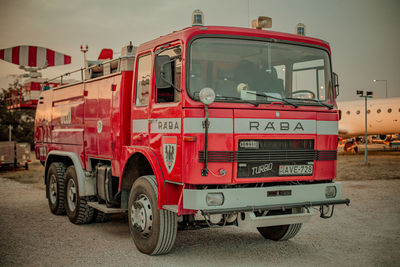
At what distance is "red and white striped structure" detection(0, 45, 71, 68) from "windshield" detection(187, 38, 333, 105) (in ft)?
62.4

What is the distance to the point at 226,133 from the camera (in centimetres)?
558

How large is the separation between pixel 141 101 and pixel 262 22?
207 cm

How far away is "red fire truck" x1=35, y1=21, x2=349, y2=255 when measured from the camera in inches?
218

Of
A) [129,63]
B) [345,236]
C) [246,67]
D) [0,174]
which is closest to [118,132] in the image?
[129,63]

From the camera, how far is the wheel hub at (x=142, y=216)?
6.21m

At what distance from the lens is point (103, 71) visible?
827 centimetres

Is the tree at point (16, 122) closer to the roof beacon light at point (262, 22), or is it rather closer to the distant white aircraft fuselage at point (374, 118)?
the distant white aircraft fuselage at point (374, 118)

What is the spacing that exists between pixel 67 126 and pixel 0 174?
39.5 feet

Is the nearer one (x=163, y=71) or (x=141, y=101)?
(x=163, y=71)

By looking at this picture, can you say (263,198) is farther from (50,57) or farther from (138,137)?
(50,57)

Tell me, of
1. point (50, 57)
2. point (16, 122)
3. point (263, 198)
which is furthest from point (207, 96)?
point (16, 122)

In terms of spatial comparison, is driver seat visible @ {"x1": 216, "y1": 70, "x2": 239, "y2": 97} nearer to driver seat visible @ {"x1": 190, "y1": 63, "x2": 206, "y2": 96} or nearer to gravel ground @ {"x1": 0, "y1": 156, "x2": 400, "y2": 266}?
driver seat visible @ {"x1": 190, "y1": 63, "x2": 206, "y2": 96}

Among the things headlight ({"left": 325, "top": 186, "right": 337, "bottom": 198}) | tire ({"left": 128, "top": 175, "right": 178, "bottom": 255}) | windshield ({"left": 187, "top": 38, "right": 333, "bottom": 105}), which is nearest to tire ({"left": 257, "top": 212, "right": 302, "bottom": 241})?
headlight ({"left": 325, "top": 186, "right": 337, "bottom": 198})

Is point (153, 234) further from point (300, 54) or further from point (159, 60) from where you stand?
point (300, 54)
